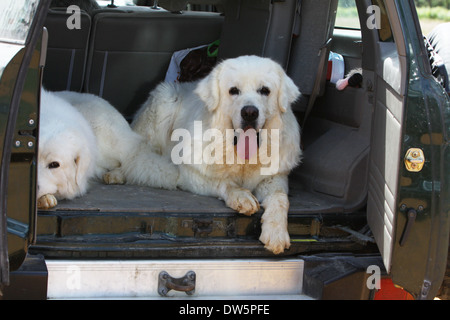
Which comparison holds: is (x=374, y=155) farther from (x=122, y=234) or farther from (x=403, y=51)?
(x=122, y=234)

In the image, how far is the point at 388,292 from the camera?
2.89m

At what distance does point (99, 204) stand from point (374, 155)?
1354 mm

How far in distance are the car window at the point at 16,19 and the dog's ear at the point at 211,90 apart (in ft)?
4.71

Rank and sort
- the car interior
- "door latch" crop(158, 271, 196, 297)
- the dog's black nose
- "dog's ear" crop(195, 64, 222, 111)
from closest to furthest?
"door latch" crop(158, 271, 196, 297) < the car interior < the dog's black nose < "dog's ear" crop(195, 64, 222, 111)

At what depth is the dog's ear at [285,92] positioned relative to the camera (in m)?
3.60

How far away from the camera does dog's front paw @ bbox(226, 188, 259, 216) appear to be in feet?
10.2

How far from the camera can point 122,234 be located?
9.39ft

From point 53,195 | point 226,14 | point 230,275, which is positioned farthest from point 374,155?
point 226,14

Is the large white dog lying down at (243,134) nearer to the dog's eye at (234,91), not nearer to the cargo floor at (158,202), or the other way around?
the dog's eye at (234,91)

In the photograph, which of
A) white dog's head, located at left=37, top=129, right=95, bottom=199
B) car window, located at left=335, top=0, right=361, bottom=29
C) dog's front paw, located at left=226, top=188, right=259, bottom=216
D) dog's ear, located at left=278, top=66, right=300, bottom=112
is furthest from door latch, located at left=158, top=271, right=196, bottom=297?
car window, located at left=335, top=0, right=361, bottom=29

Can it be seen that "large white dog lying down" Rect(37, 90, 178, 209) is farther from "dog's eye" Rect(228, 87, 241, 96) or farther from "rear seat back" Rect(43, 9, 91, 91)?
"dog's eye" Rect(228, 87, 241, 96)

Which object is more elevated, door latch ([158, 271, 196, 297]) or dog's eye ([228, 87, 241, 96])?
dog's eye ([228, 87, 241, 96])

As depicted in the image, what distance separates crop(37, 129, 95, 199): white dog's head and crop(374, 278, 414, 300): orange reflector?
1.58 meters

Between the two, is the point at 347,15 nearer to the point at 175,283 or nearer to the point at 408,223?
the point at 408,223
